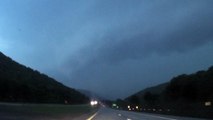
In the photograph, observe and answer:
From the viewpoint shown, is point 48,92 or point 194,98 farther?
point 194,98

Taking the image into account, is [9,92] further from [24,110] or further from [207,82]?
[207,82]

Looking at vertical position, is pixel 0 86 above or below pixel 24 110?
above

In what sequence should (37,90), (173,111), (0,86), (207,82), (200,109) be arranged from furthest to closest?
(207,82) < (37,90) < (173,111) < (0,86) < (200,109)

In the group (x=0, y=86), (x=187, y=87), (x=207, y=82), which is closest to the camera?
(x=0, y=86)

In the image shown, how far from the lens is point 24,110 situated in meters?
28.2

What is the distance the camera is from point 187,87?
147500 mm

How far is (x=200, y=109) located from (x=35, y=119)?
37.8 metres

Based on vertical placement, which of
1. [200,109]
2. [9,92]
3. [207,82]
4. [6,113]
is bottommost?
[6,113]

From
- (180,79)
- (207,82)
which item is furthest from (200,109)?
(180,79)

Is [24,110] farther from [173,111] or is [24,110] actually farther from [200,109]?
[173,111]

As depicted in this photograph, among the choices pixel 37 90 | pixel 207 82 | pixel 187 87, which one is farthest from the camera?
pixel 187 87

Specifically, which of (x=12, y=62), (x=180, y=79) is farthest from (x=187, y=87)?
(x=12, y=62)

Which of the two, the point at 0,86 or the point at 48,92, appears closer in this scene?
the point at 0,86

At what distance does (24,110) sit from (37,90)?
209ft
